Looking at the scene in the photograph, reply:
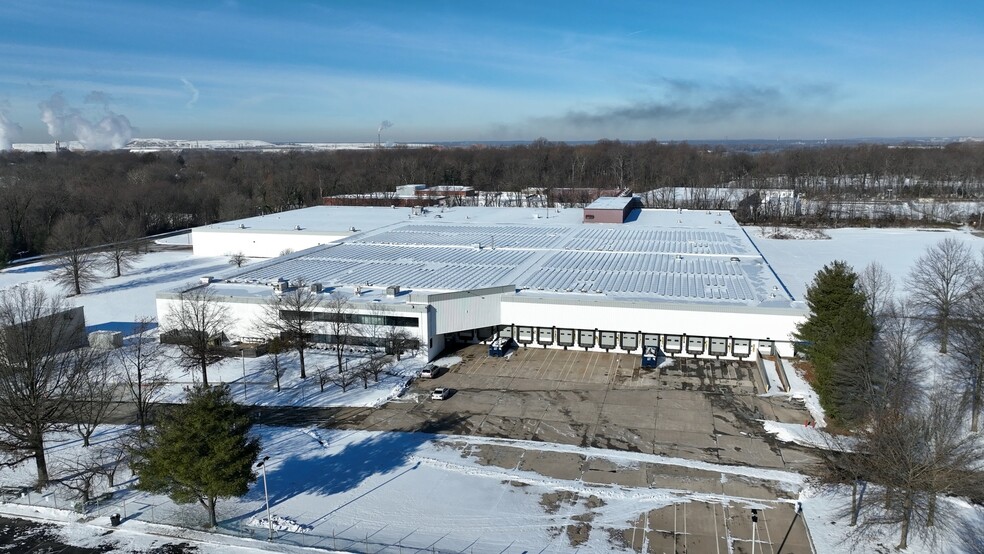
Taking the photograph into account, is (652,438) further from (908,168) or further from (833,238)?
(908,168)

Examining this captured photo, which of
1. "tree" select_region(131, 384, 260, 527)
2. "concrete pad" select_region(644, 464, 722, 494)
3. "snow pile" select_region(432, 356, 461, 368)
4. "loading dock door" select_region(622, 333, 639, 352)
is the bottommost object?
Result: "concrete pad" select_region(644, 464, 722, 494)

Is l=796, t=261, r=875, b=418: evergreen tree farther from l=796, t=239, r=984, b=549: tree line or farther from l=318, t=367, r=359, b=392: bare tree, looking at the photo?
l=318, t=367, r=359, b=392: bare tree

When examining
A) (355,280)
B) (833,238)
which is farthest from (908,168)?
(355,280)

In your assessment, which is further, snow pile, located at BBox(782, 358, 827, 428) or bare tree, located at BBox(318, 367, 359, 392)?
bare tree, located at BBox(318, 367, 359, 392)

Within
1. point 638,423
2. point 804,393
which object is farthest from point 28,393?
point 804,393

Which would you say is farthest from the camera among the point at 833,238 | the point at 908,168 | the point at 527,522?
the point at 908,168

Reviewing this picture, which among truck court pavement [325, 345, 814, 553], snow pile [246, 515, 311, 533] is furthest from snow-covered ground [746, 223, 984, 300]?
snow pile [246, 515, 311, 533]

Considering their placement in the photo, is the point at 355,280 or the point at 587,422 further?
the point at 355,280

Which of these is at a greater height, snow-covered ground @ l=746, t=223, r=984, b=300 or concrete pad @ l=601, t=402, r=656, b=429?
snow-covered ground @ l=746, t=223, r=984, b=300
